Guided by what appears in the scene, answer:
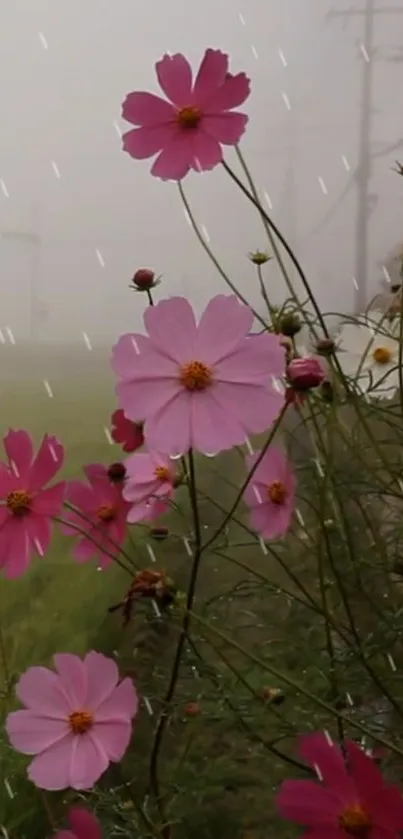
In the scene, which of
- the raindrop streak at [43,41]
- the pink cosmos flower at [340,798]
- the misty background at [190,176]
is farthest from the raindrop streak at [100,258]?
the pink cosmos flower at [340,798]

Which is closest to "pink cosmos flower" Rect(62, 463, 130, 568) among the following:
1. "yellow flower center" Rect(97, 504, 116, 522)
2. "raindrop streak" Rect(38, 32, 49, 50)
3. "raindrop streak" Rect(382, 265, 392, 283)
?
"yellow flower center" Rect(97, 504, 116, 522)

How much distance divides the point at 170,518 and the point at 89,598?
11cm

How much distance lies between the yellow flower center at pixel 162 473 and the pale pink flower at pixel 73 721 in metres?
0.15

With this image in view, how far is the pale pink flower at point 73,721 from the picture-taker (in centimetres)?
61

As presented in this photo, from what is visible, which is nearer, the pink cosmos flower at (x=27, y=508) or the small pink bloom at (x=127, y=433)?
the pink cosmos flower at (x=27, y=508)

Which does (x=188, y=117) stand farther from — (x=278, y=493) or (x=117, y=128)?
(x=117, y=128)

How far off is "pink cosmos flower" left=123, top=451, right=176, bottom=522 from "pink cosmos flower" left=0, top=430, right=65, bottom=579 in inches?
3.4

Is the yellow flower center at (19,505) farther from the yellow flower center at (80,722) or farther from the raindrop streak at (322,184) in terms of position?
the raindrop streak at (322,184)

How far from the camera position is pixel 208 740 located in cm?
91

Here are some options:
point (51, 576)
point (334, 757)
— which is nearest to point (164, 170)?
point (334, 757)

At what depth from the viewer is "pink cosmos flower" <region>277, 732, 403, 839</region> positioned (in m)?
0.54

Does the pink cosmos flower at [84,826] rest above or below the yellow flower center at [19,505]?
below

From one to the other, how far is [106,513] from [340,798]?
1.06 ft

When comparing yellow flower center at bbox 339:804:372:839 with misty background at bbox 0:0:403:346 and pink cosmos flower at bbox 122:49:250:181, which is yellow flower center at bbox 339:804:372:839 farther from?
misty background at bbox 0:0:403:346
